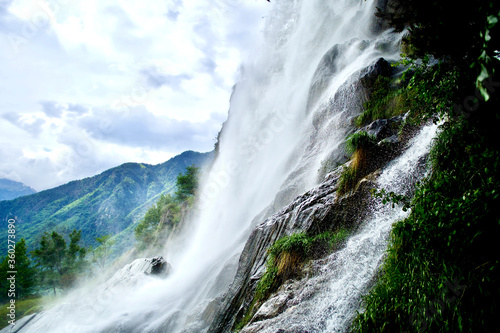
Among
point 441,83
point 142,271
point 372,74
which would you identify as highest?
point 142,271

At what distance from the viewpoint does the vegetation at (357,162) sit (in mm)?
8156

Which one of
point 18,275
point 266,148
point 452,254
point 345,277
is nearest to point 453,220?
point 452,254

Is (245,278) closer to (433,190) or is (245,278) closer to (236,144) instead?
(433,190)

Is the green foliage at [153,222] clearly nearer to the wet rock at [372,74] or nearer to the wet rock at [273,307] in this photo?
the wet rock at [372,74]

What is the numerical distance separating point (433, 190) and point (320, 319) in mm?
3461

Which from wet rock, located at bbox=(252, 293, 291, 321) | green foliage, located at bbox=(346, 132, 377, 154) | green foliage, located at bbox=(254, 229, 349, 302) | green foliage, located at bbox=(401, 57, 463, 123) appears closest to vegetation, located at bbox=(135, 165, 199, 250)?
green foliage, located at bbox=(254, 229, 349, 302)

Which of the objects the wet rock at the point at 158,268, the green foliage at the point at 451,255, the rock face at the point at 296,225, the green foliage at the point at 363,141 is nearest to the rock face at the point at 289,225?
the rock face at the point at 296,225

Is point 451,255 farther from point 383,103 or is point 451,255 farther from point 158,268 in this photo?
point 158,268

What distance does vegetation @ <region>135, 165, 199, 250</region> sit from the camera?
38978 millimetres

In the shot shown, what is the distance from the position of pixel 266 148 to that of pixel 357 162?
1490 cm

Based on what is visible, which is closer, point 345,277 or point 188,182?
point 345,277

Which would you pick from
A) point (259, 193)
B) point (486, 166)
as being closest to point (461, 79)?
point (486, 166)

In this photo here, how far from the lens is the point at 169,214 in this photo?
42.4 m

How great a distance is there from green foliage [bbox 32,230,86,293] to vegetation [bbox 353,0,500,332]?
6524 cm
